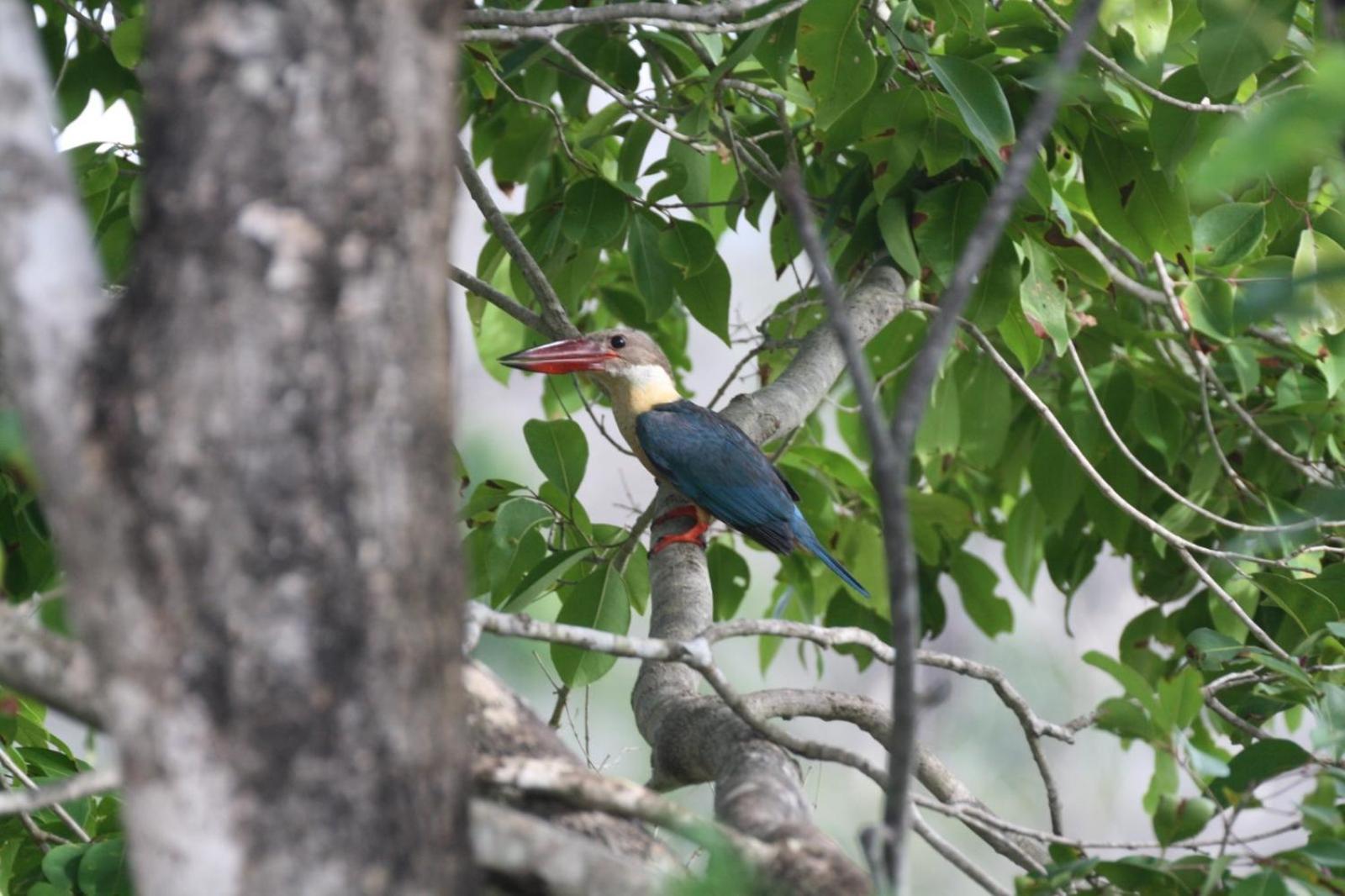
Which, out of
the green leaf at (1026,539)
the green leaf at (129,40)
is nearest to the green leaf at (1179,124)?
the green leaf at (1026,539)

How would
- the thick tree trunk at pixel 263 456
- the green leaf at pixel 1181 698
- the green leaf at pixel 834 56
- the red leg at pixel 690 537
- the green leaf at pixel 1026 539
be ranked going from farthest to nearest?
the green leaf at pixel 1026 539, the red leg at pixel 690 537, the green leaf at pixel 834 56, the green leaf at pixel 1181 698, the thick tree trunk at pixel 263 456

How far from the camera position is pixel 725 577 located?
3.37 m

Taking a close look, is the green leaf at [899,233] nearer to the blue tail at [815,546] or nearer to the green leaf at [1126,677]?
the blue tail at [815,546]

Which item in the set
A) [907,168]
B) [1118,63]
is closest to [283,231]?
[907,168]

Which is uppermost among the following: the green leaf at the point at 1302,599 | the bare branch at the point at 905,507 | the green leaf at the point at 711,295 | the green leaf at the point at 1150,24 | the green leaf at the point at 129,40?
the green leaf at the point at 1150,24

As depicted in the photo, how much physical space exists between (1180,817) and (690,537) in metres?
1.65

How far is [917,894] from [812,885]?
820 centimetres

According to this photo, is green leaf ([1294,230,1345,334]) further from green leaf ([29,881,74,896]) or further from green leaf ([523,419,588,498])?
green leaf ([29,881,74,896])

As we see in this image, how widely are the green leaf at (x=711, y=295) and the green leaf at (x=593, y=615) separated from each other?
77 centimetres

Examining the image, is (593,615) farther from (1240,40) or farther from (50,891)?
(1240,40)

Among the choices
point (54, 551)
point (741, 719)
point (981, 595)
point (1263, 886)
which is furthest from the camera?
point (981, 595)

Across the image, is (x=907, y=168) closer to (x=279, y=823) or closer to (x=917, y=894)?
(x=279, y=823)

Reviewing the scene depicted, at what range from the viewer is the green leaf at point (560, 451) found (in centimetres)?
263

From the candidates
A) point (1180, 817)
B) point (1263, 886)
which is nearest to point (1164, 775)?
point (1180, 817)
